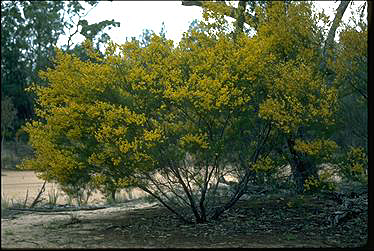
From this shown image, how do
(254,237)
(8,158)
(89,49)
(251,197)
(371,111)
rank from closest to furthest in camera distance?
(371,111), (254,237), (89,49), (251,197), (8,158)

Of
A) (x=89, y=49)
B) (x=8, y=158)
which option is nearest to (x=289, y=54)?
(x=89, y=49)

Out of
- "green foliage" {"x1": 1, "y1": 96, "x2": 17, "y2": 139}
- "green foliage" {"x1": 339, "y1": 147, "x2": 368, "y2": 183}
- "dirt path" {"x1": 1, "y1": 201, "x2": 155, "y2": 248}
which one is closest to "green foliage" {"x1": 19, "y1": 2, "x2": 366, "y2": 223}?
"green foliage" {"x1": 339, "y1": 147, "x2": 368, "y2": 183}

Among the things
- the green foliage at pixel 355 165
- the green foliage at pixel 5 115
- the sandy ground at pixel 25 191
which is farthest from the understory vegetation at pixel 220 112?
the green foliage at pixel 5 115

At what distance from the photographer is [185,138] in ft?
29.4

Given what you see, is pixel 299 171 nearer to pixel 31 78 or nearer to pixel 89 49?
pixel 89 49

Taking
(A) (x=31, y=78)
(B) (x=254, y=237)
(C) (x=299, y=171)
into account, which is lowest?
(B) (x=254, y=237)

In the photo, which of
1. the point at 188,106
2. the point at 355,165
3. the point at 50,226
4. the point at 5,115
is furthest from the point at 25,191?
the point at 355,165

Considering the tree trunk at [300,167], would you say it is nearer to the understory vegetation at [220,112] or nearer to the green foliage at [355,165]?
the understory vegetation at [220,112]

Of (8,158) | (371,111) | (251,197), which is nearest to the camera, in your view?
(371,111)

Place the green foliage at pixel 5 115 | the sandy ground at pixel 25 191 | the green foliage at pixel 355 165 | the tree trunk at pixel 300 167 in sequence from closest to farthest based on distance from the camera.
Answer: the green foliage at pixel 355 165, the tree trunk at pixel 300 167, the green foliage at pixel 5 115, the sandy ground at pixel 25 191

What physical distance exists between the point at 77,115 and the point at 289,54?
3.74 metres

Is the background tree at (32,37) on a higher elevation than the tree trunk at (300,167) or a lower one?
higher

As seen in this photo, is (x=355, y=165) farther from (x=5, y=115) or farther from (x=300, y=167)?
(x=5, y=115)

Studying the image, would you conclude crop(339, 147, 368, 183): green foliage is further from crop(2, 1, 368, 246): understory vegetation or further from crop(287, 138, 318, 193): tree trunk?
crop(287, 138, 318, 193): tree trunk
